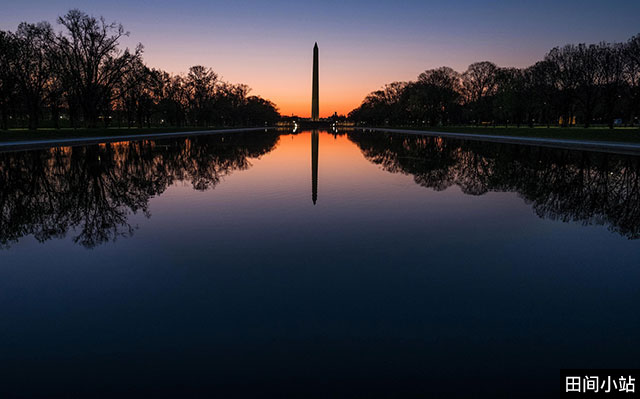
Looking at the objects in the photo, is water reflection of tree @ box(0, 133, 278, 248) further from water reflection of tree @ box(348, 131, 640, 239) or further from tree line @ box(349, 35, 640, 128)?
tree line @ box(349, 35, 640, 128)

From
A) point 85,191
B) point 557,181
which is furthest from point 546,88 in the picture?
point 85,191

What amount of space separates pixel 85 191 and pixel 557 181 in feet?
56.8

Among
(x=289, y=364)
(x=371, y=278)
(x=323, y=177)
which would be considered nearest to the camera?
(x=289, y=364)

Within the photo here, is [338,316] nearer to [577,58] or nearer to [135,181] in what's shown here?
[135,181]

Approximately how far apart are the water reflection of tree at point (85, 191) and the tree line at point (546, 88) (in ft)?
193

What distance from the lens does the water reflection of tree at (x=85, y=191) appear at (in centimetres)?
919

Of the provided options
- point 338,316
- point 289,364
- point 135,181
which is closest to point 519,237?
point 338,316

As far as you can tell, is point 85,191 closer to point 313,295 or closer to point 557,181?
point 313,295

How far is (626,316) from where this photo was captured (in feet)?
16.5

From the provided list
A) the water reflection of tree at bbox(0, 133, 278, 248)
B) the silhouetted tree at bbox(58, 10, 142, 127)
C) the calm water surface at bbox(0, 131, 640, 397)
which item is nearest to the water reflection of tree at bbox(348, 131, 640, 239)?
the calm water surface at bbox(0, 131, 640, 397)

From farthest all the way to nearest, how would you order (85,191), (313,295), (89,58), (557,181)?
(89,58)
(557,181)
(85,191)
(313,295)

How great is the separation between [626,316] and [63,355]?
257 inches

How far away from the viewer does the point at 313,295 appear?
5.67m

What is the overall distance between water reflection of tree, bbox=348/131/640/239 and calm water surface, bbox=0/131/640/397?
0.19 meters
